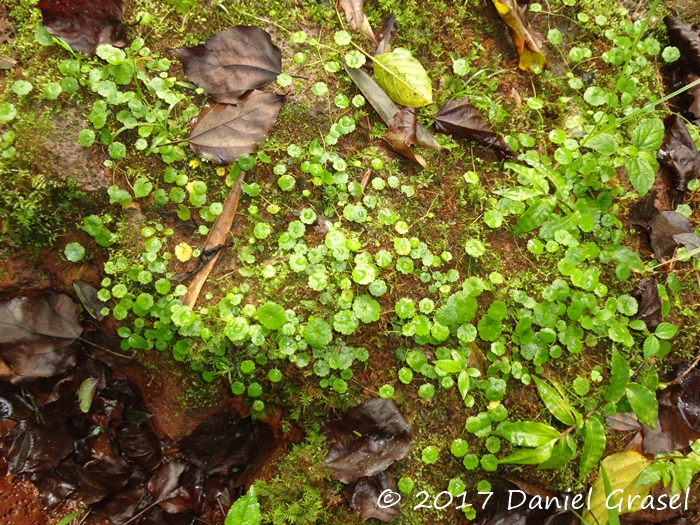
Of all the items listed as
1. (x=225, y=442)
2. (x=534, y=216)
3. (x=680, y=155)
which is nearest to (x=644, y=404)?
(x=534, y=216)

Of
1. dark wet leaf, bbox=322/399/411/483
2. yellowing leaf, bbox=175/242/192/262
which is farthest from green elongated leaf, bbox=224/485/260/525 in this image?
yellowing leaf, bbox=175/242/192/262

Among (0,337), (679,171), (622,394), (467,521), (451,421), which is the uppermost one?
(0,337)

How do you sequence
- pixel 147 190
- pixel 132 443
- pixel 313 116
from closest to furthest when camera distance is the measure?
pixel 147 190, pixel 313 116, pixel 132 443

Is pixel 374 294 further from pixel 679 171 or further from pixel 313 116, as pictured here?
pixel 679 171

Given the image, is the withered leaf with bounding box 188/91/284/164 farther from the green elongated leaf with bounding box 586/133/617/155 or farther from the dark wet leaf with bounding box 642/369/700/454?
the dark wet leaf with bounding box 642/369/700/454

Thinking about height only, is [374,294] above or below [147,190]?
below

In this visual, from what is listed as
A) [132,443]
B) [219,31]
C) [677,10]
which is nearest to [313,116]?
[219,31]
